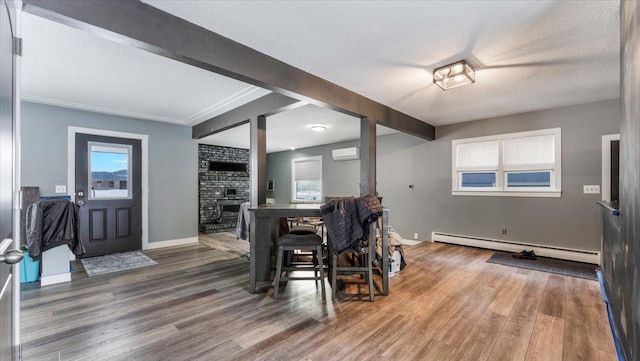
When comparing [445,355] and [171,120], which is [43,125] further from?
[445,355]

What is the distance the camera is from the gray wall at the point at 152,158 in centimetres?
412

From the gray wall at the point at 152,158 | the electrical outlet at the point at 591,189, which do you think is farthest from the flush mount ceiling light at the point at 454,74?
the gray wall at the point at 152,158

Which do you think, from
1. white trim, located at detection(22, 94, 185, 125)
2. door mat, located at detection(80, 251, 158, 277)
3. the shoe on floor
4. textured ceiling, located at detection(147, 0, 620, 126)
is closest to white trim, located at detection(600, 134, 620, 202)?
textured ceiling, located at detection(147, 0, 620, 126)

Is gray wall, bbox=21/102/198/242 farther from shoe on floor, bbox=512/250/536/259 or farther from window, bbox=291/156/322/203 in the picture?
shoe on floor, bbox=512/250/536/259

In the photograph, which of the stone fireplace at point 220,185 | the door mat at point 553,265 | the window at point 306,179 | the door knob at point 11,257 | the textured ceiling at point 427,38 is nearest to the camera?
the door knob at point 11,257

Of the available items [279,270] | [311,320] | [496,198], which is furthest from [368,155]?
[496,198]

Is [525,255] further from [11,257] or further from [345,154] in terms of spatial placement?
[11,257]

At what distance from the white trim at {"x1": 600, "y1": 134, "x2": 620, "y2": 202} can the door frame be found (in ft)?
24.8

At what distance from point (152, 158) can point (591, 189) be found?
24.5ft

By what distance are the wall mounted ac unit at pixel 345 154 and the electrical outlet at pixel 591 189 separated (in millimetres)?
4177

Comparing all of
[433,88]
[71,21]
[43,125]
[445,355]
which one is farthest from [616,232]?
[43,125]

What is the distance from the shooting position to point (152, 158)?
5.28 m

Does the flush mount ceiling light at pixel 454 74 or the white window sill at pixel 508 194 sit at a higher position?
the flush mount ceiling light at pixel 454 74

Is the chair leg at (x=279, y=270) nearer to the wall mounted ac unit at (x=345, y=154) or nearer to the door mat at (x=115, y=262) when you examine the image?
the door mat at (x=115, y=262)
